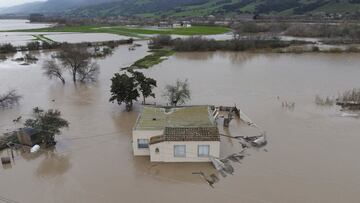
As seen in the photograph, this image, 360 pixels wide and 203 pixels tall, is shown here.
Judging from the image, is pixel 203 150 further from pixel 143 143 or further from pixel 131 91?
pixel 131 91

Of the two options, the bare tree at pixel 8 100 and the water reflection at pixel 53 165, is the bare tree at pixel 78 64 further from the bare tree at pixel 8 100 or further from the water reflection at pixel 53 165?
the water reflection at pixel 53 165

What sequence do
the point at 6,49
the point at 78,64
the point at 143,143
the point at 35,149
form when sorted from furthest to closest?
the point at 6,49 < the point at 78,64 < the point at 35,149 < the point at 143,143

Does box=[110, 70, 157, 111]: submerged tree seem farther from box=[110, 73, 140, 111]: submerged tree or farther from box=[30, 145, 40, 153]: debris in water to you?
box=[30, 145, 40, 153]: debris in water

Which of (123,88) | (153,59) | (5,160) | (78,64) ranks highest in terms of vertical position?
(78,64)

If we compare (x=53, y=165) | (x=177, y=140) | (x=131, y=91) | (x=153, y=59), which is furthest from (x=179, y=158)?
(x=153, y=59)

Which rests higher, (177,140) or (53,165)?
(177,140)

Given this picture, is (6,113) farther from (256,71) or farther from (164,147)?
(256,71)

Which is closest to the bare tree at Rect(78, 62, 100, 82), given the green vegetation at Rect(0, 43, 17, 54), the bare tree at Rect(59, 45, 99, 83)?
the bare tree at Rect(59, 45, 99, 83)
